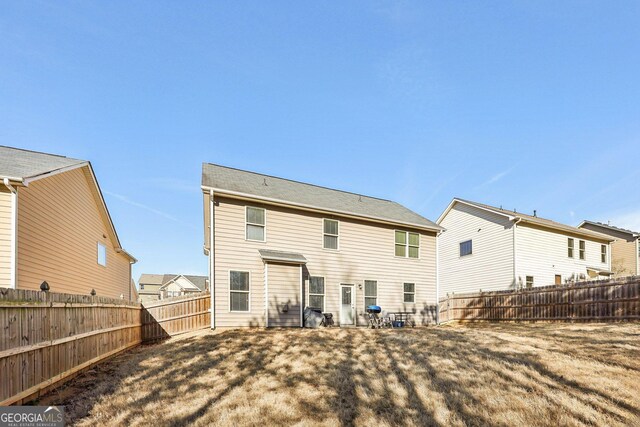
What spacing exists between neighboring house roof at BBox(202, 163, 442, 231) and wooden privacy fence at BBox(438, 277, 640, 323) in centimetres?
506

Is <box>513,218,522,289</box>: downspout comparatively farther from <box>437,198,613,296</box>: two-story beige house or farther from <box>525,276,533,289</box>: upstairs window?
<box>525,276,533,289</box>: upstairs window

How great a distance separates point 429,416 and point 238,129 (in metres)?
19.9

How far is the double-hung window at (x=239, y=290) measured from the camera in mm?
13191

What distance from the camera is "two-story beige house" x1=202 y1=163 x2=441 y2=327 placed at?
13.3m

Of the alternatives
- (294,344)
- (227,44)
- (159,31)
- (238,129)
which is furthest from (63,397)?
(238,129)

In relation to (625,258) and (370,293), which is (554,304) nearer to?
(370,293)

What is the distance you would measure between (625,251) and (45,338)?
37312 mm

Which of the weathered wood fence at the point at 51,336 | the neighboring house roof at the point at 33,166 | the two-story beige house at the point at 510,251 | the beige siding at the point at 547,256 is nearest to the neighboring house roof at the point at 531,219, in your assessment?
the two-story beige house at the point at 510,251

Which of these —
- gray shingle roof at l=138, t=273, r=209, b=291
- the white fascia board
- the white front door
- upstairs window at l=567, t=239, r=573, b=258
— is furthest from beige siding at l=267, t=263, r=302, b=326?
gray shingle roof at l=138, t=273, r=209, b=291

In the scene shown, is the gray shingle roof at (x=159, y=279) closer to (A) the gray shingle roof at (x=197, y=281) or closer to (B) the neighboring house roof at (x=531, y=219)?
(A) the gray shingle roof at (x=197, y=281)

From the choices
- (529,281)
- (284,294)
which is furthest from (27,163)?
(529,281)

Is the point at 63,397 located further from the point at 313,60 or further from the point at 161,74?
the point at 313,60

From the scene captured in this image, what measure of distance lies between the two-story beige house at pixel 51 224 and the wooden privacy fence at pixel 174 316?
320 centimetres

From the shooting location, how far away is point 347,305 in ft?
51.6
